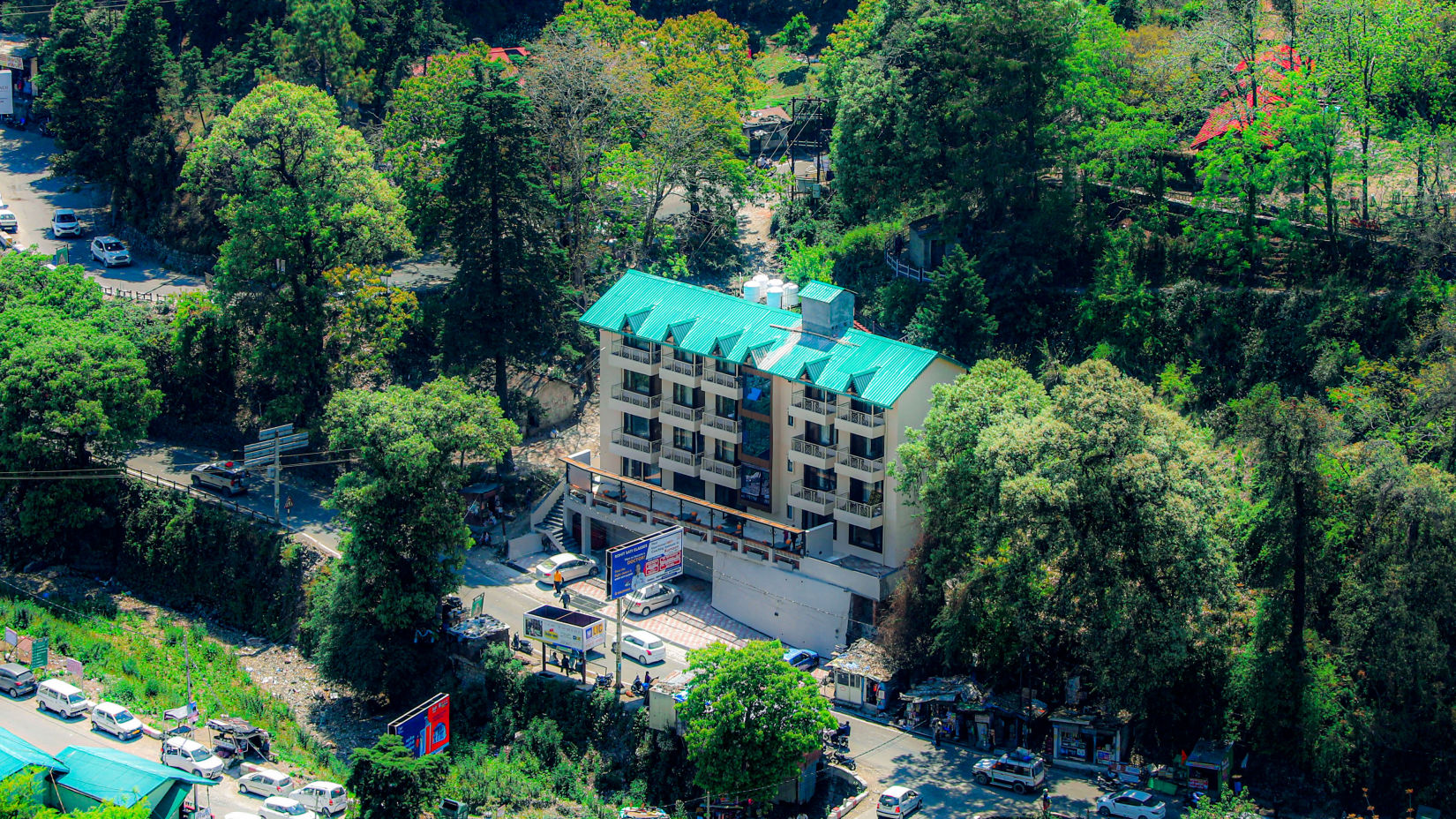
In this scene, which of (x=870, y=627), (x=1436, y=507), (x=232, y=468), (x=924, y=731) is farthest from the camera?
(x=232, y=468)

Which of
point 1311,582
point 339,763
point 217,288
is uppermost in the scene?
point 217,288

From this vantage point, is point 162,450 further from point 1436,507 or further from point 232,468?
point 1436,507

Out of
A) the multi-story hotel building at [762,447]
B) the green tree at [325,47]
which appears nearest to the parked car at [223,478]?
the multi-story hotel building at [762,447]

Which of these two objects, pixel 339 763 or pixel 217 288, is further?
pixel 217 288

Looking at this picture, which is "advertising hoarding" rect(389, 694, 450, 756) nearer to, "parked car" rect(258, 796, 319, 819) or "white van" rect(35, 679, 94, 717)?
"parked car" rect(258, 796, 319, 819)

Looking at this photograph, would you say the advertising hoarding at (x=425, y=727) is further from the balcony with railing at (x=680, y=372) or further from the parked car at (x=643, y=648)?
the balcony with railing at (x=680, y=372)

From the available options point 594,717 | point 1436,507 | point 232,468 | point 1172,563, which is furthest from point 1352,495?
point 232,468

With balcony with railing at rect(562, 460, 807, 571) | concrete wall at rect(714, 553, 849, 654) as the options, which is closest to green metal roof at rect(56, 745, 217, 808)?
balcony with railing at rect(562, 460, 807, 571)
